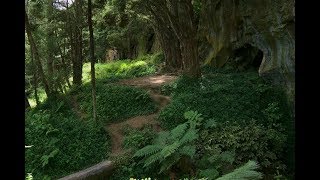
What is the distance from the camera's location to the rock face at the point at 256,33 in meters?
13.1

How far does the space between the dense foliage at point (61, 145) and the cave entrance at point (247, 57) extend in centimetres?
Answer: 854

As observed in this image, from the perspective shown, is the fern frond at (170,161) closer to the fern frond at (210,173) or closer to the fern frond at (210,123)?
the fern frond at (210,173)

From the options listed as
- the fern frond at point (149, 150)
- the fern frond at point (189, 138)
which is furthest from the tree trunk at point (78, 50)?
the fern frond at point (189, 138)

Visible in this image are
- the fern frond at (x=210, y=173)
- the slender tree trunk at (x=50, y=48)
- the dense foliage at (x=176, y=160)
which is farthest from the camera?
the slender tree trunk at (x=50, y=48)

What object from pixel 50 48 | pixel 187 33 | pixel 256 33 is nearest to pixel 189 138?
pixel 256 33

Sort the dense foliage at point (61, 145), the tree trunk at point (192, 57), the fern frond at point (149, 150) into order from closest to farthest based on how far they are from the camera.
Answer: the fern frond at point (149, 150) < the dense foliage at point (61, 145) < the tree trunk at point (192, 57)

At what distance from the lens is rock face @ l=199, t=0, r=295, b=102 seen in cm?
1311

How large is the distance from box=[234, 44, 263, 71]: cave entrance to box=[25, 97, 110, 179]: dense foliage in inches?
336

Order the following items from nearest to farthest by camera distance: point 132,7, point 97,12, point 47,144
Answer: point 47,144
point 132,7
point 97,12

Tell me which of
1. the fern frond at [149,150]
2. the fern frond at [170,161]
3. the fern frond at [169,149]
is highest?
the fern frond at [169,149]
